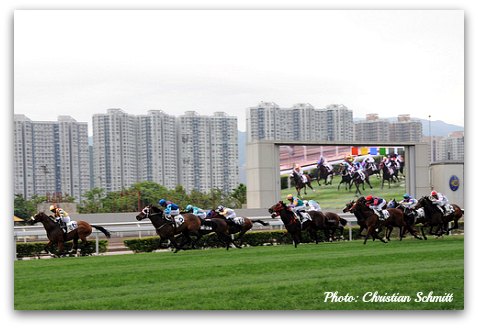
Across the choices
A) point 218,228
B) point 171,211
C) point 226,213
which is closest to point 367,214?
point 226,213

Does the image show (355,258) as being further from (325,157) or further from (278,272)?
(325,157)

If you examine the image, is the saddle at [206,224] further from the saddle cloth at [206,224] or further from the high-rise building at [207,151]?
the high-rise building at [207,151]

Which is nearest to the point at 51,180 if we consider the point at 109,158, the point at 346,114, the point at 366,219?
the point at 109,158

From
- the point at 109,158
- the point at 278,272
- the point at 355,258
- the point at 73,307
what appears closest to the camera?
the point at 73,307

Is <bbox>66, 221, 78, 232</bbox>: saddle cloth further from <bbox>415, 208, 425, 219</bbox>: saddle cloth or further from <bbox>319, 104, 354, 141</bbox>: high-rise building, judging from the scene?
<bbox>319, 104, 354, 141</bbox>: high-rise building

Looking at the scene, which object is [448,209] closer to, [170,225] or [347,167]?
[347,167]

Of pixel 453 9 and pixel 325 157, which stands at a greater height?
pixel 453 9
